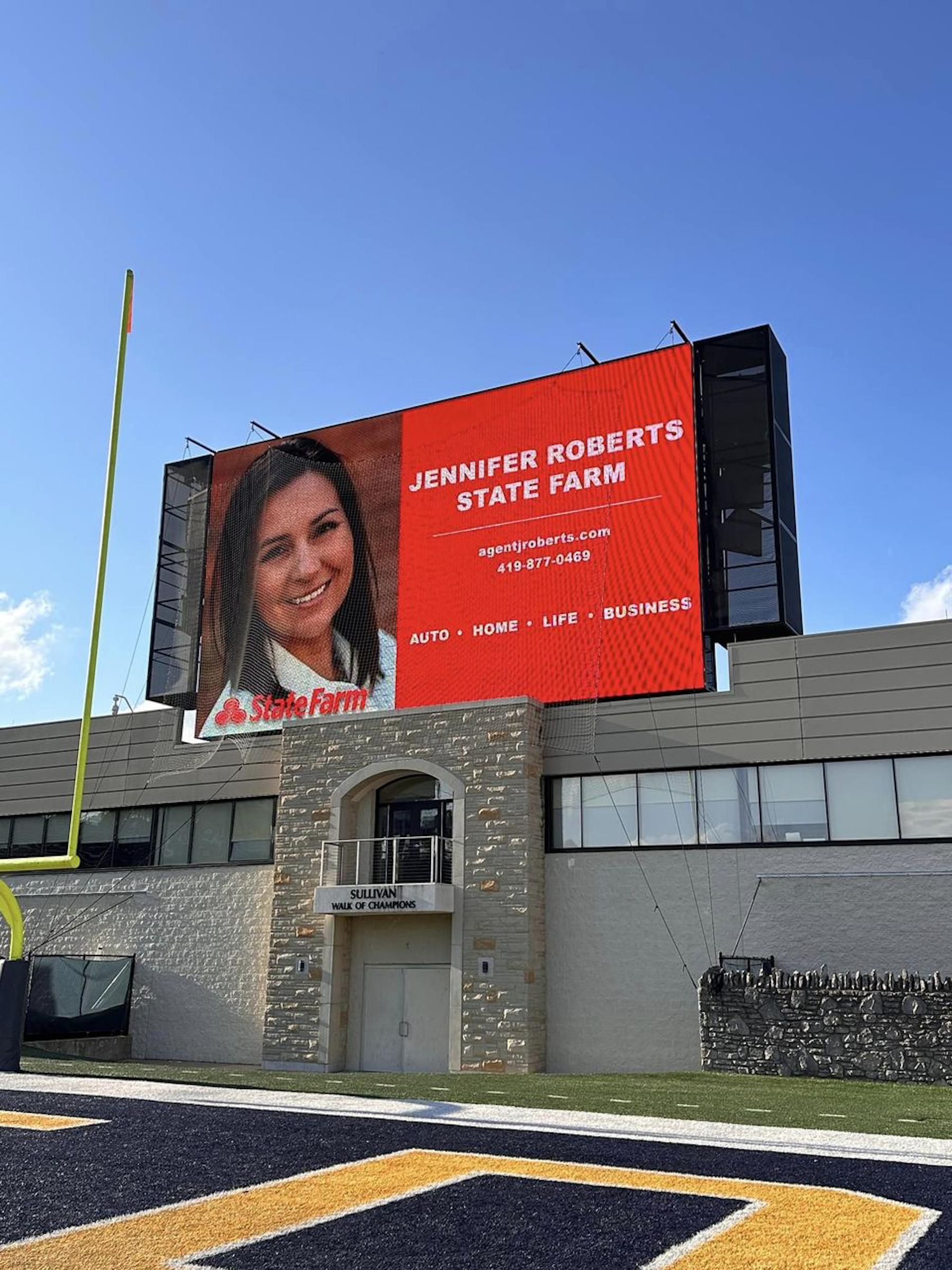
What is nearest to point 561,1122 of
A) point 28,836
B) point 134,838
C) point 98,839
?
point 134,838

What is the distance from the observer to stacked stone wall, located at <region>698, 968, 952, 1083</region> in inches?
645

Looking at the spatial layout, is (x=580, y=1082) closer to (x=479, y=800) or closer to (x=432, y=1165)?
(x=479, y=800)

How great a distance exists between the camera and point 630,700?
70.4ft

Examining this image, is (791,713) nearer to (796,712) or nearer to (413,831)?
(796,712)

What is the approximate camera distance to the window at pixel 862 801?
1903 cm

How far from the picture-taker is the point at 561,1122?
9.24m

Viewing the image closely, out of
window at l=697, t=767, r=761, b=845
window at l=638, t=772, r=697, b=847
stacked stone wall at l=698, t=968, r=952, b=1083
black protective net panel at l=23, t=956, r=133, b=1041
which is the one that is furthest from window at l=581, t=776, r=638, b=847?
black protective net panel at l=23, t=956, r=133, b=1041

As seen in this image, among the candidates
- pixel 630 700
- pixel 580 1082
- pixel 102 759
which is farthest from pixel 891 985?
pixel 102 759

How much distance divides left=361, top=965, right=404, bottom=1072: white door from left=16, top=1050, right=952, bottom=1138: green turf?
16.6 ft

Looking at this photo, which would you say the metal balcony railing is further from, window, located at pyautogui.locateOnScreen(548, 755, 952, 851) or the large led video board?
the large led video board

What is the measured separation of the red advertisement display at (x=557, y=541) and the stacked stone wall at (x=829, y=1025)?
18.9 ft

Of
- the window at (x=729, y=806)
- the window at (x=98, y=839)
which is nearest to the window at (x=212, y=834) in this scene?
the window at (x=98, y=839)

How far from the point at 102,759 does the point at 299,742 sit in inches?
262

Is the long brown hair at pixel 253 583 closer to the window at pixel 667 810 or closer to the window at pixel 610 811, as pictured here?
the window at pixel 610 811
